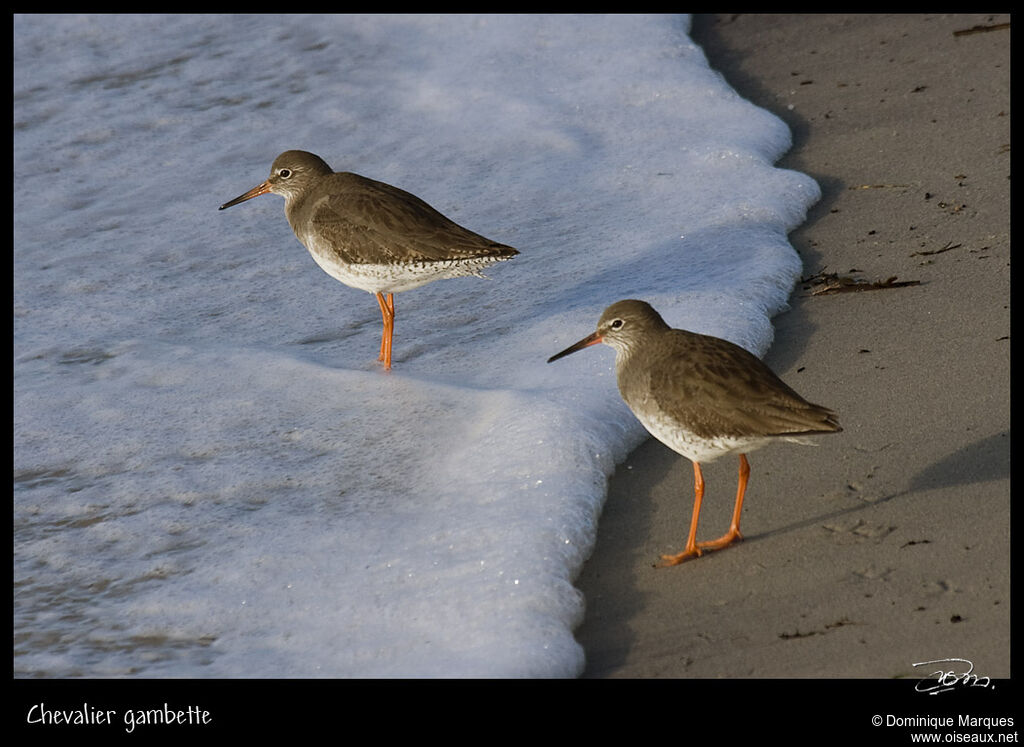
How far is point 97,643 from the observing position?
187 inches

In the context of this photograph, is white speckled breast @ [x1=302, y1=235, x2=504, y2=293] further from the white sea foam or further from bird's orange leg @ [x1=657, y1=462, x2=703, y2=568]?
bird's orange leg @ [x1=657, y1=462, x2=703, y2=568]

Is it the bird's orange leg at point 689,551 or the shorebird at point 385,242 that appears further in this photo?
the shorebird at point 385,242

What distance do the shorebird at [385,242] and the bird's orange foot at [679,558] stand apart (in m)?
2.63

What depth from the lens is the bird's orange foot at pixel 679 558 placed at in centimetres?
486

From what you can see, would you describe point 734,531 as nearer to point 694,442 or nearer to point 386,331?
point 694,442

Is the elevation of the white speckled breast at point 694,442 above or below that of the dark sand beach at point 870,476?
above
